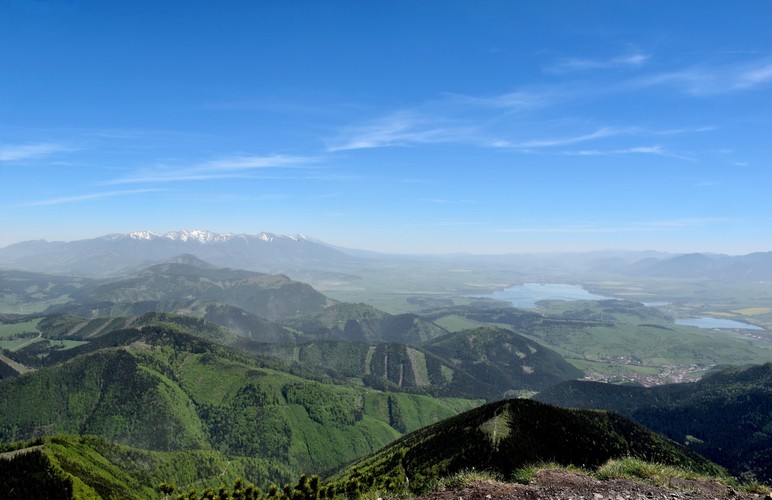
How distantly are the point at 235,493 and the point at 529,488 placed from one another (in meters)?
61.0

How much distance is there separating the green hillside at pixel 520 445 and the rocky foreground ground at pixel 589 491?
66561mm

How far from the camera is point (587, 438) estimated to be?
117625 mm

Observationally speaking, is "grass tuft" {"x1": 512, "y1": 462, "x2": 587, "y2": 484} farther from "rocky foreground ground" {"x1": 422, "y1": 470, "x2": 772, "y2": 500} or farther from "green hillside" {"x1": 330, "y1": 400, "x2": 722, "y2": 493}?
"green hillside" {"x1": 330, "y1": 400, "x2": 722, "y2": 493}

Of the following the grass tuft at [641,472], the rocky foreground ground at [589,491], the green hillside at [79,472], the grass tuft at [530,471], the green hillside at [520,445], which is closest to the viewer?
the rocky foreground ground at [589,491]

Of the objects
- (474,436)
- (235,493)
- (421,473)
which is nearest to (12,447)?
(235,493)

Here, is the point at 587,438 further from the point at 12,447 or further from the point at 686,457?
the point at 12,447

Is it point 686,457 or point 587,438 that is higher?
point 587,438

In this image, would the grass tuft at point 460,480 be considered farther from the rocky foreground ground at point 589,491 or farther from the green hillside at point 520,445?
the green hillside at point 520,445

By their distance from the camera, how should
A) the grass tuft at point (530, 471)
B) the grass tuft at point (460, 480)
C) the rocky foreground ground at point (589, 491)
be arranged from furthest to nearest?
the grass tuft at point (530, 471) < the grass tuft at point (460, 480) < the rocky foreground ground at point (589, 491)

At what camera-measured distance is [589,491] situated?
82.7 ft

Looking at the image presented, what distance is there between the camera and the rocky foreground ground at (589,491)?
23.9 metres

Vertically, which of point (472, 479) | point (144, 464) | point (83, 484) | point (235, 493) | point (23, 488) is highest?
point (472, 479)

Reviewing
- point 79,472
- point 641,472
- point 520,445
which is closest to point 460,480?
point 641,472

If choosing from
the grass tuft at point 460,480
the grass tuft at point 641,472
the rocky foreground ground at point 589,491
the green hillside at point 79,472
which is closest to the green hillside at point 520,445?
the grass tuft at point 460,480
